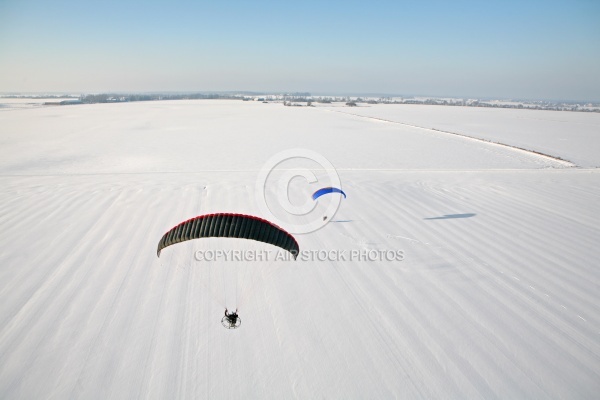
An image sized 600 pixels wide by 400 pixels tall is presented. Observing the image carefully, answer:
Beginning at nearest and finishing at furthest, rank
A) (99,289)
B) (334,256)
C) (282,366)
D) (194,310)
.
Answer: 1. (282,366)
2. (194,310)
3. (99,289)
4. (334,256)

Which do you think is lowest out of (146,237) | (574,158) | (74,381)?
(74,381)

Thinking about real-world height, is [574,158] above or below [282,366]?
above

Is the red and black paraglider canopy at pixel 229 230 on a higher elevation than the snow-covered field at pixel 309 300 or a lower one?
higher

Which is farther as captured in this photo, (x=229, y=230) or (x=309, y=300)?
(x=309, y=300)

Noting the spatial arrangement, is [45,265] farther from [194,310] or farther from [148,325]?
[194,310]

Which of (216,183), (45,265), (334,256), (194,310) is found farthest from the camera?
(216,183)

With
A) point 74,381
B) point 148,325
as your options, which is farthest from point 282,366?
point 74,381

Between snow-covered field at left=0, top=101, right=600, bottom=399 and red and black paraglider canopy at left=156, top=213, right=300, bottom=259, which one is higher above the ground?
red and black paraglider canopy at left=156, top=213, right=300, bottom=259

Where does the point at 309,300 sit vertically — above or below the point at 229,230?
below
